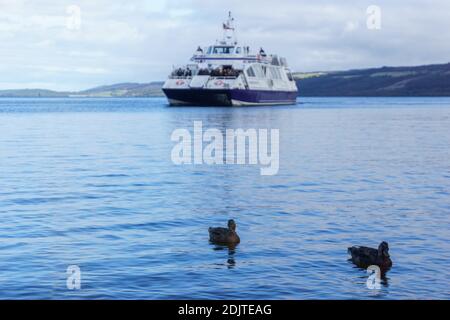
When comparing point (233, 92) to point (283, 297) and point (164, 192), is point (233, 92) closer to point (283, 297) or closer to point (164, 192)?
point (164, 192)

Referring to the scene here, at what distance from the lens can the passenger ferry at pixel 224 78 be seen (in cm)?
11756

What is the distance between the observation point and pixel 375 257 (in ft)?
57.8

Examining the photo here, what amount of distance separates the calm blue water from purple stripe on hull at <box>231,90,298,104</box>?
244ft

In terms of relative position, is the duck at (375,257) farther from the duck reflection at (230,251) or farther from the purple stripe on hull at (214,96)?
the purple stripe on hull at (214,96)

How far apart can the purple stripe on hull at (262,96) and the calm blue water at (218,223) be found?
74.5 m

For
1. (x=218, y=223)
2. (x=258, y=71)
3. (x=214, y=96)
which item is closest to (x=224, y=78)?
(x=214, y=96)

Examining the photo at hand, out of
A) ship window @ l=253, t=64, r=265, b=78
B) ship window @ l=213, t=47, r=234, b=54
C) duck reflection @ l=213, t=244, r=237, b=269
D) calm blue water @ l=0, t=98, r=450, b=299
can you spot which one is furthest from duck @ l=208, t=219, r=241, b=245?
ship window @ l=213, t=47, r=234, b=54

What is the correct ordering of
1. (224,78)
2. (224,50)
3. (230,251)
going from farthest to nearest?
1. (224,50)
2. (224,78)
3. (230,251)

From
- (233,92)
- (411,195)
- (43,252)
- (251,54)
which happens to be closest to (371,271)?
(43,252)

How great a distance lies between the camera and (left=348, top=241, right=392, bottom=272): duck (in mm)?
17516

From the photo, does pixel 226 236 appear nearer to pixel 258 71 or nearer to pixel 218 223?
pixel 218 223

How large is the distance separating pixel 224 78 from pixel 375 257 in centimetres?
10224

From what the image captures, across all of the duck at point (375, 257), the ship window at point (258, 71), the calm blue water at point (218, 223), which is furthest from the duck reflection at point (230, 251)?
the ship window at point (258, 71)

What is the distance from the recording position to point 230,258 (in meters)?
18.6
